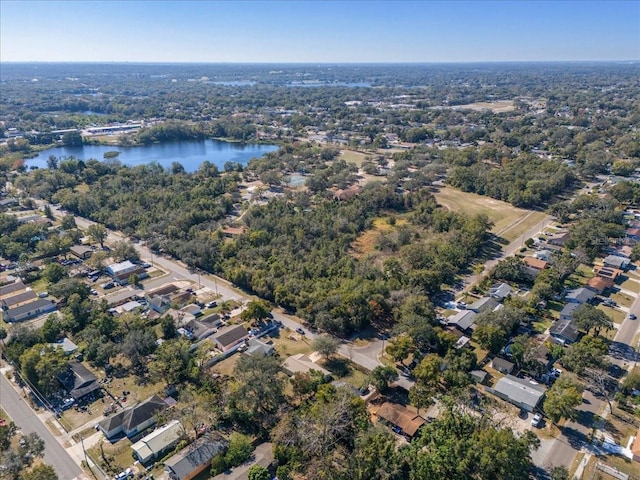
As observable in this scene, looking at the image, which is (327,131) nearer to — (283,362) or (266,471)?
(283,362)

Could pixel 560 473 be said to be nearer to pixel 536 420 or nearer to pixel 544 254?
pixel 536 420

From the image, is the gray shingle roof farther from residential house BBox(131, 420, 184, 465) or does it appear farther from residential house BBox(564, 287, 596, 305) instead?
residential house BBox(131, 420, 184, 465)

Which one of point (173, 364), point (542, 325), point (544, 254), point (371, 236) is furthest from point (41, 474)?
point (544, 254)

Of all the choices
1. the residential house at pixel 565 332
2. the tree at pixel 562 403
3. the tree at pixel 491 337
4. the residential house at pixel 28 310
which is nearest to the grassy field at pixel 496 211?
the residential house at pixel 565 332

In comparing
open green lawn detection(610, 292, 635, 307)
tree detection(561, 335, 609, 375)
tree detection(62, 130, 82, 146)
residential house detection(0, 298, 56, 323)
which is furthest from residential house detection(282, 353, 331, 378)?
tree detection(62, 130, 82, 146)

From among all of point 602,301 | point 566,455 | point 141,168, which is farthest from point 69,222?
point 602,301

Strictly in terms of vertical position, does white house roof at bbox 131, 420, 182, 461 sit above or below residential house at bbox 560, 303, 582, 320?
below
